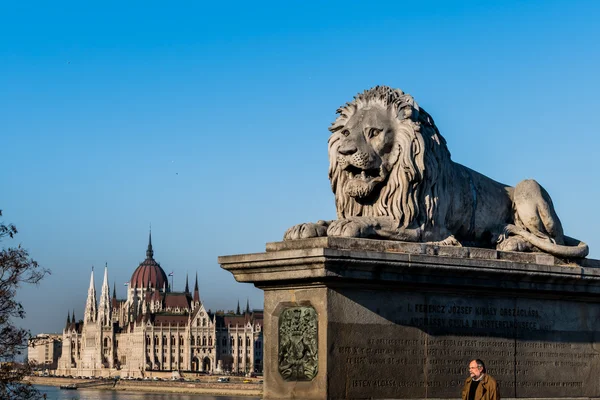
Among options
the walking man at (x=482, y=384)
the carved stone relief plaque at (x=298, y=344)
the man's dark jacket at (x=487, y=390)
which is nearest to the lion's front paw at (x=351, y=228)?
the carved stone relief plaque at (x=298, y=344)

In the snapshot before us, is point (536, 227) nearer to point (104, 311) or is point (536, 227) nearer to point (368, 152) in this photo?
point (368, 152)

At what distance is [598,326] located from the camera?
41.4 ft

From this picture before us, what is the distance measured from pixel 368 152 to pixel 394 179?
0.38m

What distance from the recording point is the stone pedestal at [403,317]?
33.4 feet

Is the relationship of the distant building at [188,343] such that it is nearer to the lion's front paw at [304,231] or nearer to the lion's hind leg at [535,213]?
the lion's hind leg at [535,213]

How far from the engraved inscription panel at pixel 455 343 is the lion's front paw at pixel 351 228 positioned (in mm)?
570

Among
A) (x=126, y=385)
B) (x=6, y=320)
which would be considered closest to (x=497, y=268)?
(x=6, y=320)

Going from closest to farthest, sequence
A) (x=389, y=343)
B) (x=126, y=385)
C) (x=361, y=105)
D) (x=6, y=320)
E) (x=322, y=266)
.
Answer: (x=322, y=266) < (x=389, y=343) < (x=361, y=105) < (x=6, y=320) < (x=126, y=385)

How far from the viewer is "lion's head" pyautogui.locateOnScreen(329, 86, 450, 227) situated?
1116 centimetres

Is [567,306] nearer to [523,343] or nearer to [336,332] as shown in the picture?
[523,343]

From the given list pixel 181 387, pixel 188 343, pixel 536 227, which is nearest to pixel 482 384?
pixel 536 227

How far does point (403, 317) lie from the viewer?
35.1 feet

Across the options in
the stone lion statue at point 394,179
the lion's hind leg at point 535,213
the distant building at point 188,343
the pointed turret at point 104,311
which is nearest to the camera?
the stone lion statue at point 394,179

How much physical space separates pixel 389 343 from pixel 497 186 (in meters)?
2.90
